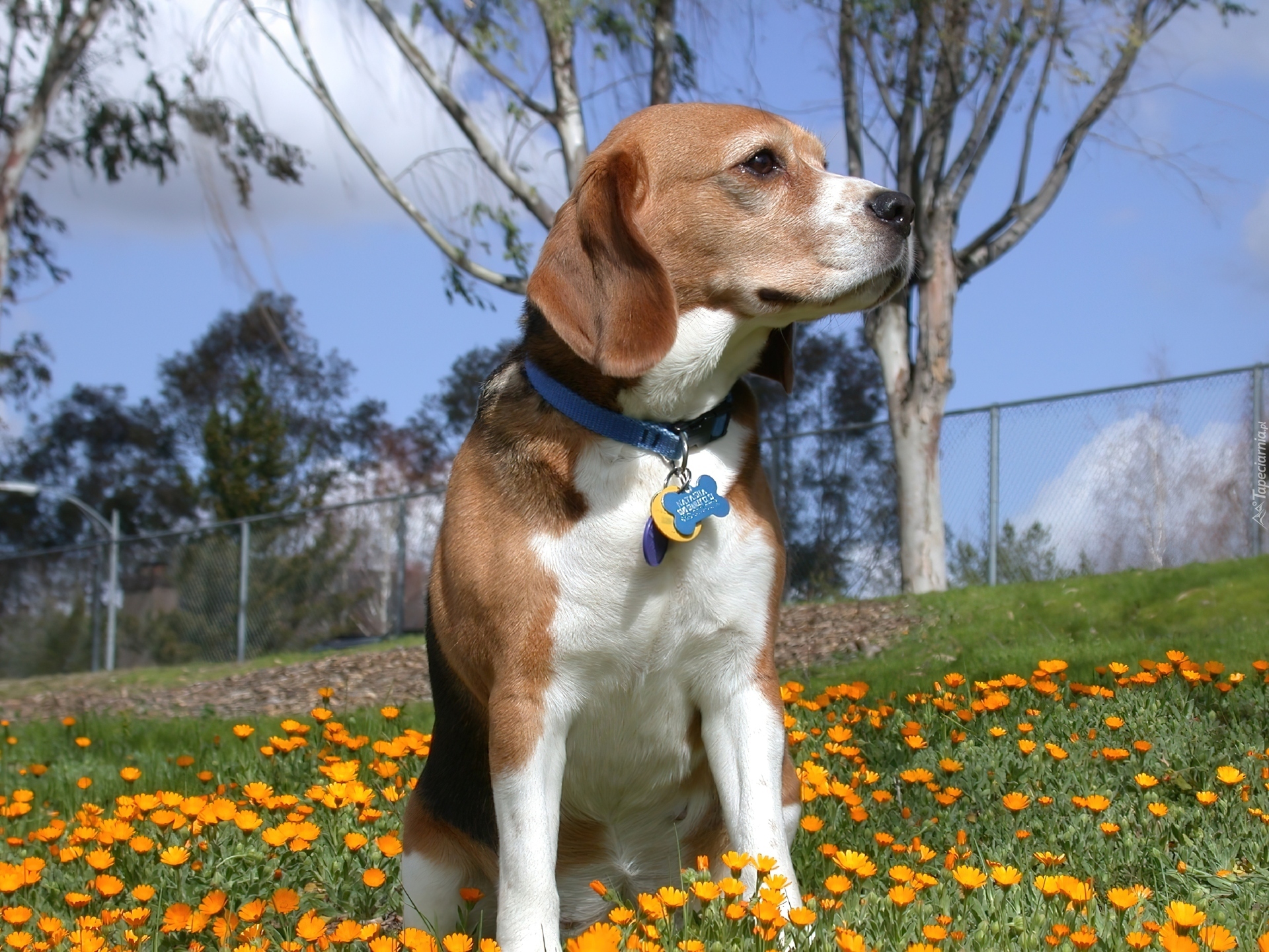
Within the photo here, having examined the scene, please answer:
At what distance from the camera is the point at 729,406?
314 cm

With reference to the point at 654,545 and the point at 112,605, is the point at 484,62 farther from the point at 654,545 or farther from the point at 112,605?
the point at 112,605

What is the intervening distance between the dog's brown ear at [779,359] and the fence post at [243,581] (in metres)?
18.0

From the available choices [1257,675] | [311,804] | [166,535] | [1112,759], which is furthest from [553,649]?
[166,535]

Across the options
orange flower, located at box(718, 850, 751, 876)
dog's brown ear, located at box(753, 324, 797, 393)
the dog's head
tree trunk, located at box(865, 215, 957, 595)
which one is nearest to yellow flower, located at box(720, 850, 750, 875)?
orange flower, located at box(718, 850, 751, 876)

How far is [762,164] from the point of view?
10.2 feet

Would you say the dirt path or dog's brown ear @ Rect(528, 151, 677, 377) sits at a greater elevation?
dog's brown ear @ Rect(528, 151, 677, 377)

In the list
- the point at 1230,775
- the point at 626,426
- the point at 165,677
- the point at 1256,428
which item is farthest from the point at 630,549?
the point at 165,677

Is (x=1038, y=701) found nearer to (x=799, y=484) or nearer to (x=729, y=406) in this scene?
(x=729, y=406)

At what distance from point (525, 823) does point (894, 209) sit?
5.74 ft

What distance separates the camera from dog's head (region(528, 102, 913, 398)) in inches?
113

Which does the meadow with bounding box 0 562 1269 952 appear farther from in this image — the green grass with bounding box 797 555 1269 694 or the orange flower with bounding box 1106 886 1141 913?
the green grass with bounding box 797 555 1269 694

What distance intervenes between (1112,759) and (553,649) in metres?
2.08

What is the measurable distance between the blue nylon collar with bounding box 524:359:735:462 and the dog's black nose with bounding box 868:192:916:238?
2.30ft

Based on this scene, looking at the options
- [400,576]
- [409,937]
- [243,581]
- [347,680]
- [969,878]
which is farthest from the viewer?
[243,581]
